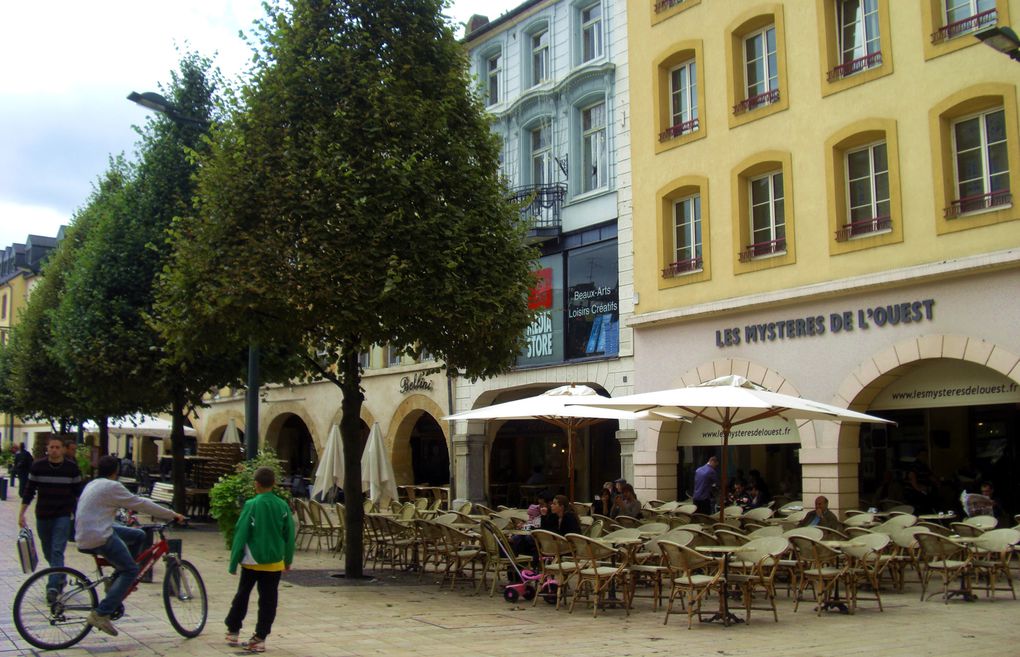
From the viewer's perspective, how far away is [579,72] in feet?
77.0

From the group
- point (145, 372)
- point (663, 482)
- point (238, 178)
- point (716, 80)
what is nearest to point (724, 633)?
point (238, 178)

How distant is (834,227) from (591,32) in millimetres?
8801

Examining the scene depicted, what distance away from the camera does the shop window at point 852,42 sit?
56.9 feet

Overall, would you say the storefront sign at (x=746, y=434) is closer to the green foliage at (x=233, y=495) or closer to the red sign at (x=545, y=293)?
the red sign at (x=545, y=293)

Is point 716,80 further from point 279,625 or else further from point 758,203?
point 279,625

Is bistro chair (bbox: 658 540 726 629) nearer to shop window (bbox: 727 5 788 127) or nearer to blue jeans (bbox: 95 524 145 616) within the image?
blue jeans (bbox: 95 524 145 616)

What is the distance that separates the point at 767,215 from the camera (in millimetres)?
19406

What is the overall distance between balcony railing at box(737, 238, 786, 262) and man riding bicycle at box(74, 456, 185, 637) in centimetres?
1259

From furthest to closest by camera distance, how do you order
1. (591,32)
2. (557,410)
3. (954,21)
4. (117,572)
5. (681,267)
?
Result: (591,32)
(681,267)
(954,21)
(557,410)
(117,572)

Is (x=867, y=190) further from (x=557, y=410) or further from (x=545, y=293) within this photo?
(x=545, y=293)

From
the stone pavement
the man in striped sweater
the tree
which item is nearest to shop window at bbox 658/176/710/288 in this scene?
the tree

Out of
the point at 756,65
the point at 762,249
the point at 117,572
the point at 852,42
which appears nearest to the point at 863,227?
the point at 762,249

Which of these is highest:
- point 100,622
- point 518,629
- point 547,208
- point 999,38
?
point 547,208

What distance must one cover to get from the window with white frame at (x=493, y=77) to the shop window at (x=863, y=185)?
433 inches
